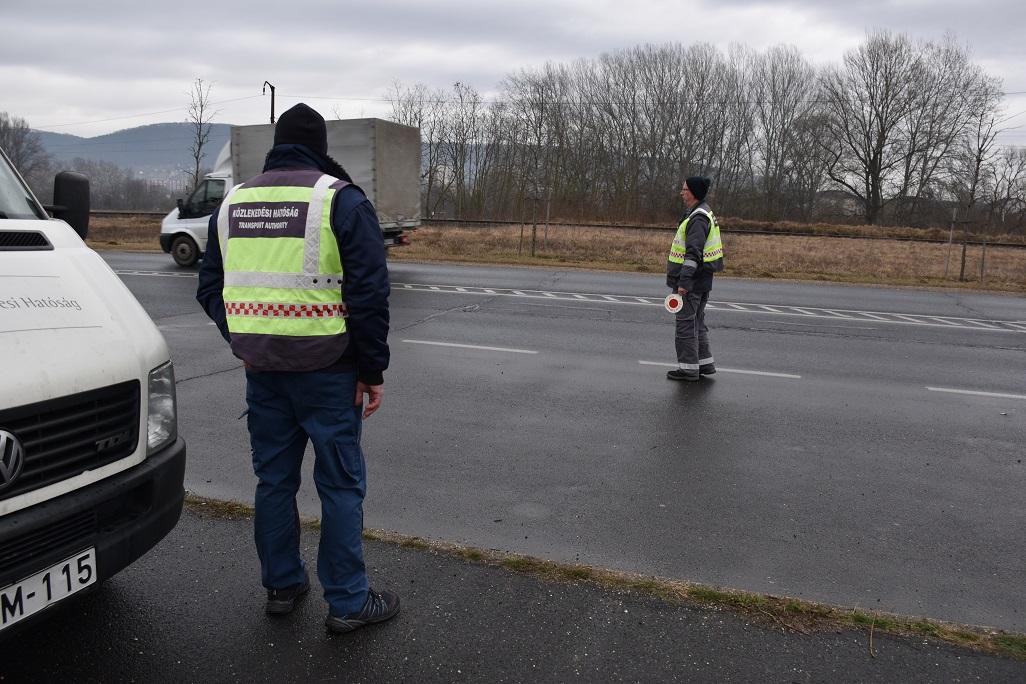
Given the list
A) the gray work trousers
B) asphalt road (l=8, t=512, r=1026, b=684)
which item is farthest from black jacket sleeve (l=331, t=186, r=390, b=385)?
the gray work trousers

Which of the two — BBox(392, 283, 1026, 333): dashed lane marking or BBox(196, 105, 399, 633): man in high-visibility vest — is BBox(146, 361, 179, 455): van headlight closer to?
BBox(196, 105, 399, 633): man in high-visibility vest

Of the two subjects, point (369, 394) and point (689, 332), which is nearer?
point (369, 394)

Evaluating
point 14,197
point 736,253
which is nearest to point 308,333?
point 14,197

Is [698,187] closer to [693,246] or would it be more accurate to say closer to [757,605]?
[693,246]

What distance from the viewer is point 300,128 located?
312cm

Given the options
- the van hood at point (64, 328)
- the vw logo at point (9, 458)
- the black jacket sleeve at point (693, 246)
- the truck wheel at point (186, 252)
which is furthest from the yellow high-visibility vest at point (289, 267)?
the truck wheel at point (186, 252)

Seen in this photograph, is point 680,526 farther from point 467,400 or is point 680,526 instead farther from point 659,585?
point 467,400

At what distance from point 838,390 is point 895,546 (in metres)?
3.97

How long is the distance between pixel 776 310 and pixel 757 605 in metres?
Result: 11.2

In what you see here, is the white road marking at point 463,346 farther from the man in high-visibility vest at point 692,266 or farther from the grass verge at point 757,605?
the grass verge at point 757,605

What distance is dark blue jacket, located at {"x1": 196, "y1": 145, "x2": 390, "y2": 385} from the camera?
2988mm

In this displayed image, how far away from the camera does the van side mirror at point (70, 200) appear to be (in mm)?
4199

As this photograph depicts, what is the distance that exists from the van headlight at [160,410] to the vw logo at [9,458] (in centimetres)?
58

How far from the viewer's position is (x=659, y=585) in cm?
363
